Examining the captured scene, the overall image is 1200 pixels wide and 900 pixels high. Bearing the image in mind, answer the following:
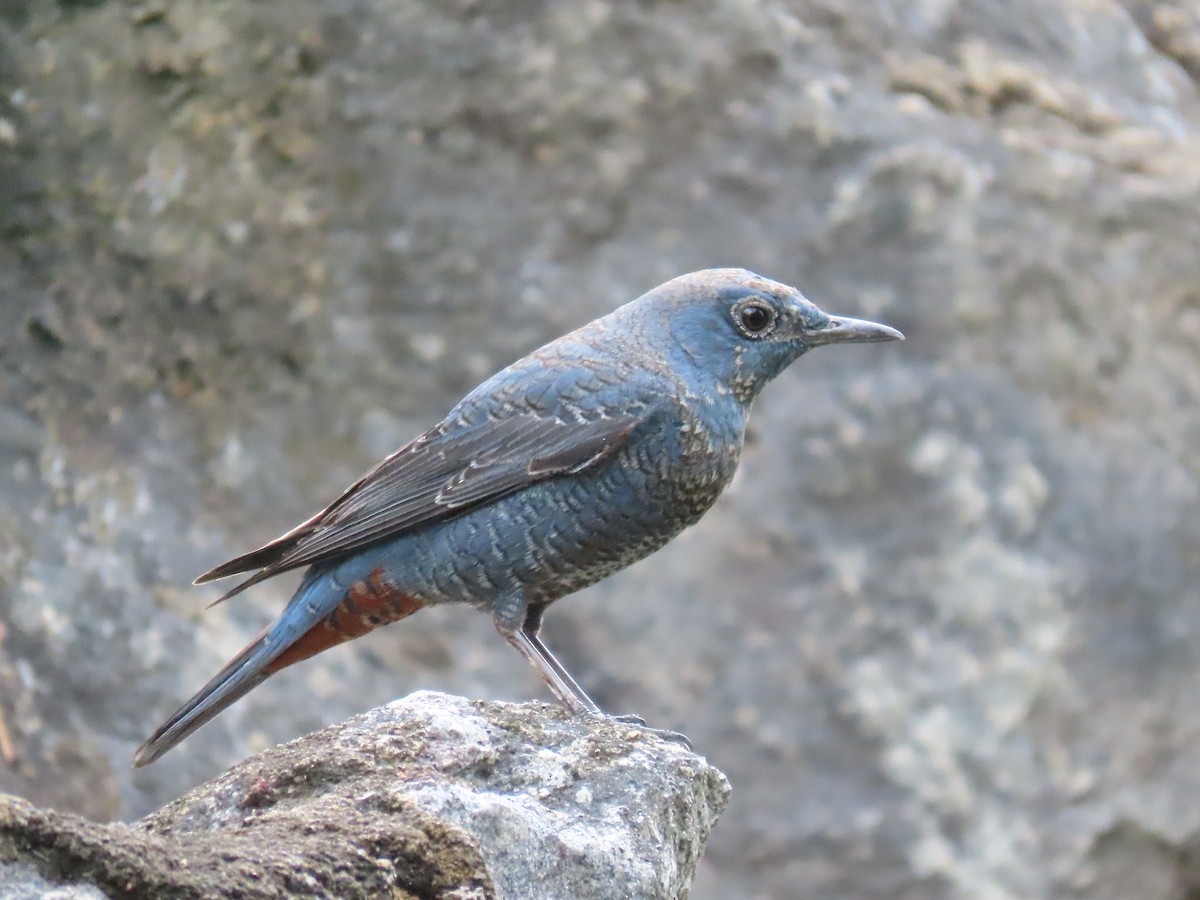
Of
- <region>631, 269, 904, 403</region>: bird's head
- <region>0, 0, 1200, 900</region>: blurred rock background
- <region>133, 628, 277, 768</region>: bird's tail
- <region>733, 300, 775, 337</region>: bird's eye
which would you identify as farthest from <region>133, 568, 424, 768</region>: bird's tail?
<region>0, 0, 1200, 900</region>: blurred rock background

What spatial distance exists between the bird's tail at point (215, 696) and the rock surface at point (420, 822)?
0.81 m

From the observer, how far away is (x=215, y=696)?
4066 mm

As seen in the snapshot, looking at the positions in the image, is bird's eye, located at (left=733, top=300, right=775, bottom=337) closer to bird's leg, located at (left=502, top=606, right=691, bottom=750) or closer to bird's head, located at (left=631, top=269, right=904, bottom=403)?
bird's head, located at (left=631, top=269, right=904, bottom=403)

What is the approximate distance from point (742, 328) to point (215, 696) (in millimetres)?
1803

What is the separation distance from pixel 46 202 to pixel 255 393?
1.21 m

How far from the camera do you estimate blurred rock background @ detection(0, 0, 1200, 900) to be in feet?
20.1

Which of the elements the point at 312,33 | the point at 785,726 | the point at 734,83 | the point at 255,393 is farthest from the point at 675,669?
the point at 312,33

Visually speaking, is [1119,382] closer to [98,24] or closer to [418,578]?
[418,578]

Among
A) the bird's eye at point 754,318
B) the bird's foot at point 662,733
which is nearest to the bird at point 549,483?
the bird's eye at point 754,318

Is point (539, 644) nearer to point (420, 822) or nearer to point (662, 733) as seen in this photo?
point (662, 733)

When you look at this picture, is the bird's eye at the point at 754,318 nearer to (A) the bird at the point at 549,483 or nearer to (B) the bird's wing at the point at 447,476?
(A) the bird at the point at 549,483

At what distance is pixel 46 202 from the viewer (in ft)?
20.9

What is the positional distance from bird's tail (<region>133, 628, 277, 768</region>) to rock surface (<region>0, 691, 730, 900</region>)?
0.81 m

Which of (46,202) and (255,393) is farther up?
(46,202)
